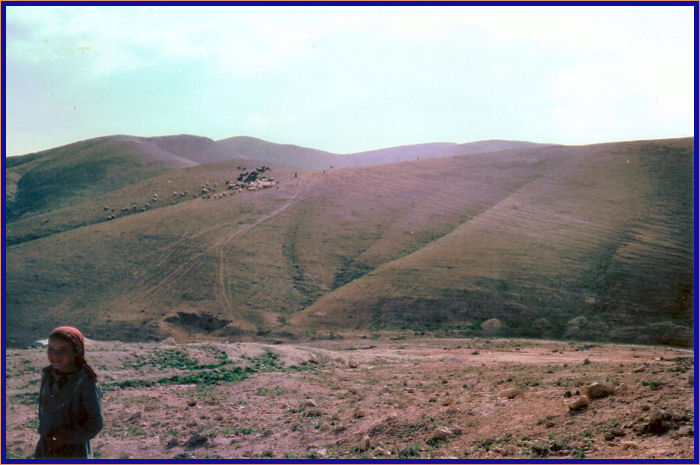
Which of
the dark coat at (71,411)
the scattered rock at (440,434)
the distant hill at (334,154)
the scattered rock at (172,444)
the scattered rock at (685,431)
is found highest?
the distant hill at (334,154)

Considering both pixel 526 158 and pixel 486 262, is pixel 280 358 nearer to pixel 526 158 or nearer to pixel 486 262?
pixel 486 262

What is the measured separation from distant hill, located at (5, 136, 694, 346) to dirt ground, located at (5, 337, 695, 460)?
10.4m

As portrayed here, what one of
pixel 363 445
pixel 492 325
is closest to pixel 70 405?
pixel 363 445

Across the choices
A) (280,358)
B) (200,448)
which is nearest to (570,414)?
(200,448)

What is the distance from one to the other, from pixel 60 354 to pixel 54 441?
64cm

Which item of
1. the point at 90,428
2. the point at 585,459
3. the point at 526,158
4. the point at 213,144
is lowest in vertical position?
the point at 585,459

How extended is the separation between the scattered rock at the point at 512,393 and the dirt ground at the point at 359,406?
21mm

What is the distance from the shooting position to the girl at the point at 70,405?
466cm

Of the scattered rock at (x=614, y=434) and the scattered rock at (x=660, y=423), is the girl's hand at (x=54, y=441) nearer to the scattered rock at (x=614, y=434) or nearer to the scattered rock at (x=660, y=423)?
the scattered rock at (x=614, y=434)

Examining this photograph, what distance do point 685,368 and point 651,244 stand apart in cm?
2681

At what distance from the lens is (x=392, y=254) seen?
122ft

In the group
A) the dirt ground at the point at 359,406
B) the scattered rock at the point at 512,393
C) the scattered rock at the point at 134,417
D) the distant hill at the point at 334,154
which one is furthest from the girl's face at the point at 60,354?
the distant hill at the point at 334,154

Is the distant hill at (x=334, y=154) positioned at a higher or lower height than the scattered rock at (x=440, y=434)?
higher

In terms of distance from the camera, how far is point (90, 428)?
468 cm
